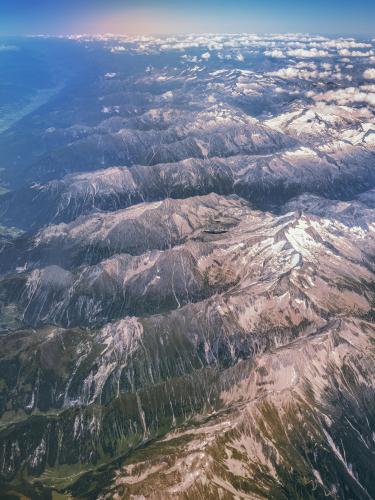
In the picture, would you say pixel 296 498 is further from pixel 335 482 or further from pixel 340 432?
pixel 340 432

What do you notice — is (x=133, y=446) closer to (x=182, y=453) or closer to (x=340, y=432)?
(x=182, y=453)

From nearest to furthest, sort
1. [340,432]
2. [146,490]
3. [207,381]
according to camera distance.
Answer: [146,490]
[340,432]
[207,381]

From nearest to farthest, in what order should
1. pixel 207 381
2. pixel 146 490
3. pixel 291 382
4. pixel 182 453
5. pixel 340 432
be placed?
pixel 146 490, pixel 182 453, pixel 340 432, pixel 291 382, pixel 207 381

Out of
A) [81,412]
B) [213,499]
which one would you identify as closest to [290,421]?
[213,499]

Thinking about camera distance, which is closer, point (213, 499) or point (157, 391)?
point (213, 499)

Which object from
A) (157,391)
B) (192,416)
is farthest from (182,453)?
(157,391)

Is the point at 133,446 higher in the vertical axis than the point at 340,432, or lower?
lower

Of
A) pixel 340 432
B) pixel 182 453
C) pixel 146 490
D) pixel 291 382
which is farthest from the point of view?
pixel 291 382

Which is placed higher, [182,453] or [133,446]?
[182,453]

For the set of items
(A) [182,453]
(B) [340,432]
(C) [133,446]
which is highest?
(A) [182,453]
